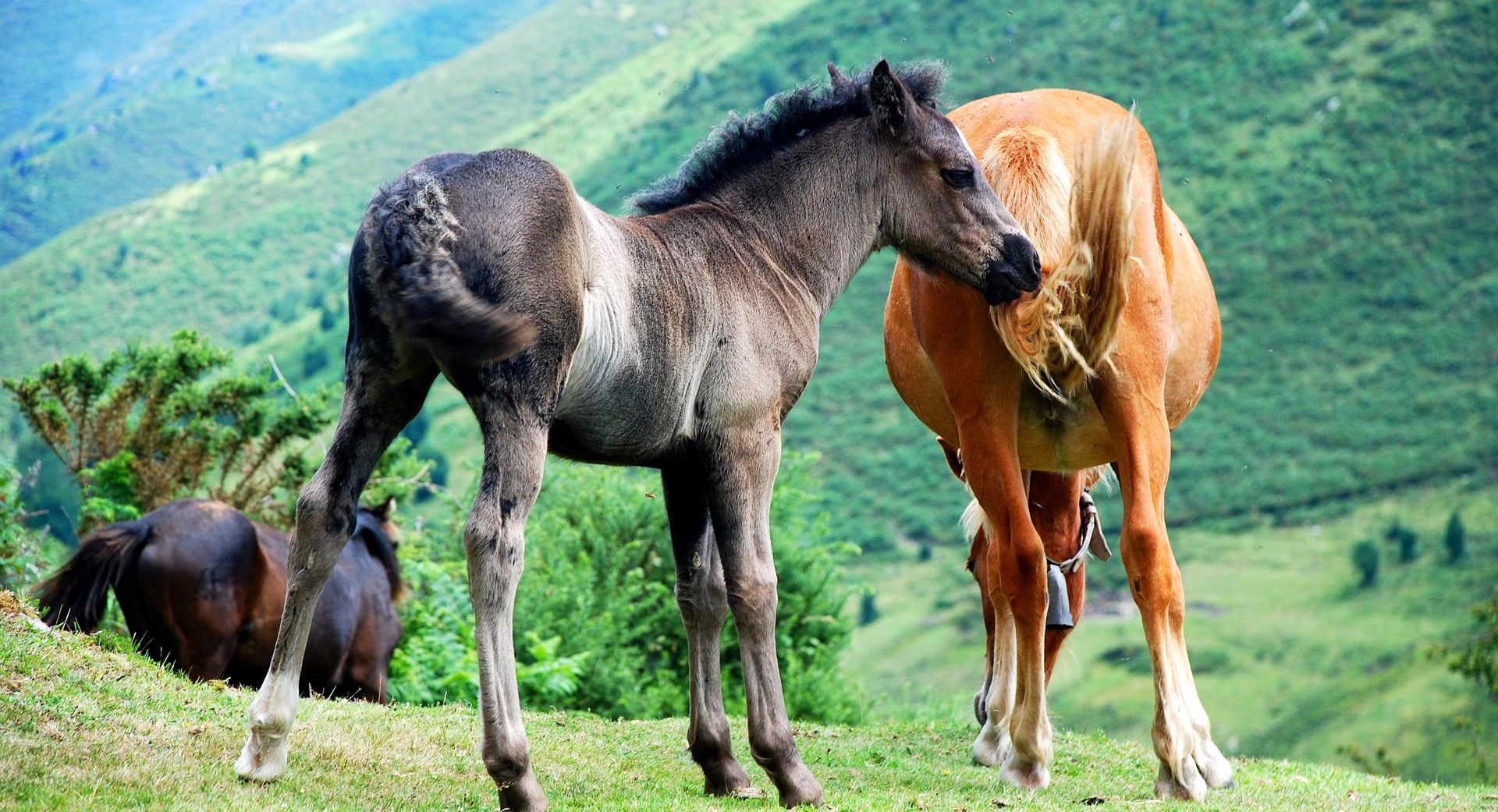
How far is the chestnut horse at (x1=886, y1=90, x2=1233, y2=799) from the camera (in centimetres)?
623

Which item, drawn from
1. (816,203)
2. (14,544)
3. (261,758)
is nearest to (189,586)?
(14,544)

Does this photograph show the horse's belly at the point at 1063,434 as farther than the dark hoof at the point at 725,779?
Yes

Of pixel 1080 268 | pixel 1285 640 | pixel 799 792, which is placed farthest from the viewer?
pixel 1285 640

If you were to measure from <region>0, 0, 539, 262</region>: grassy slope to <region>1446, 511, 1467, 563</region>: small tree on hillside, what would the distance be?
114m

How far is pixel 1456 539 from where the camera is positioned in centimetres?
6141

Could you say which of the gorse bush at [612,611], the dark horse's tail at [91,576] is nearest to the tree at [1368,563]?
the gorse bush at [612,611]

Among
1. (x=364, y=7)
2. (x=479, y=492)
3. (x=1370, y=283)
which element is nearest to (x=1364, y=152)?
(x=1370, y=283)

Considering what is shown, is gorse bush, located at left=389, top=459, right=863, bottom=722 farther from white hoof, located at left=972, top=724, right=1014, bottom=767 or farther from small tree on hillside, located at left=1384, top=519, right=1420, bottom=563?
small tree on hillside, located at left=1384, top=519, right=1420, bottom=563

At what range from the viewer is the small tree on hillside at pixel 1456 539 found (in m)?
61.2

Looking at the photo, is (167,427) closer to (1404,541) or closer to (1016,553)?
(1016,553)

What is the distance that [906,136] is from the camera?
6.24 m

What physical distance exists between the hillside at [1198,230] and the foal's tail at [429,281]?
56055mm

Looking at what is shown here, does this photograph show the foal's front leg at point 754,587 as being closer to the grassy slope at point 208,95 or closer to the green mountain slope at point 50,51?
the grassy slope at point 208,95

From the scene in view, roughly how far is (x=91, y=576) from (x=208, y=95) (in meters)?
158
